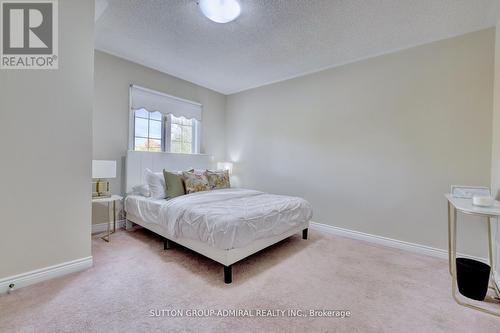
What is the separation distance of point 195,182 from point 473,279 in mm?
3041

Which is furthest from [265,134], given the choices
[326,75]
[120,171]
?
[120,171]

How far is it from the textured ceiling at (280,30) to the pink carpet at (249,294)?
2590 millimetres

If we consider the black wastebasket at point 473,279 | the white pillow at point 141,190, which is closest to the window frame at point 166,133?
the white pillow at point 141,190

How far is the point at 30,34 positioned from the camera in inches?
74.4

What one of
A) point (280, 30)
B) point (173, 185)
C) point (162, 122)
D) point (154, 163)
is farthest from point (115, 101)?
point (280, 30)

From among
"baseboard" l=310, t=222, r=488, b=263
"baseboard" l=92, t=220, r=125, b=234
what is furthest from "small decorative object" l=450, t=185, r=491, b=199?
"baseboard" l=92, t=220, r=125, b=234

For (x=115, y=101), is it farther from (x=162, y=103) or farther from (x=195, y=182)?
(x=195, y=182)

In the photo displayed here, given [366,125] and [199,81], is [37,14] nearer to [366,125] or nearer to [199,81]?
[199,81]

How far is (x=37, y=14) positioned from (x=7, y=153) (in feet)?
4.07

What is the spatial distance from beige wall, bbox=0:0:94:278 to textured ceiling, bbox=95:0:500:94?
0.67m

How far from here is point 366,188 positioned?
10.1 feet

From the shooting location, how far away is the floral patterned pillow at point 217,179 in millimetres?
3409

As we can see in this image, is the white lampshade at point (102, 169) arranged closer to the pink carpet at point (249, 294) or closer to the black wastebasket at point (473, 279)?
the pink carpet at point (249, 294)

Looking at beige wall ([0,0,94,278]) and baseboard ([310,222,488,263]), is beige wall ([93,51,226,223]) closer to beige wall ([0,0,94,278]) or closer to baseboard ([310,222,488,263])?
beige wall ([0,0,94,278])
